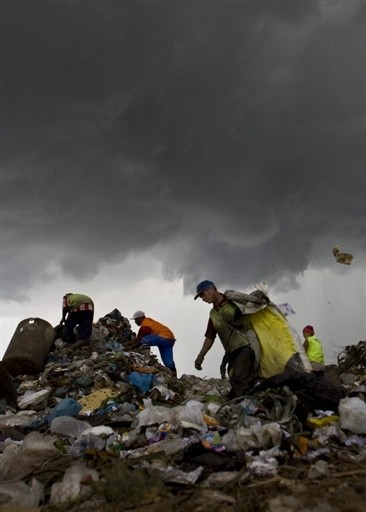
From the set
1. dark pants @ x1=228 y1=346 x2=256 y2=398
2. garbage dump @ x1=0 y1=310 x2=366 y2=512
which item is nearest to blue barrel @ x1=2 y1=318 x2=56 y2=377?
garbage dump @ x1=0 y1=310 x2=366 y2=512

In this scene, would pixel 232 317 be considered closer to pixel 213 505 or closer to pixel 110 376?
pixel 213 505

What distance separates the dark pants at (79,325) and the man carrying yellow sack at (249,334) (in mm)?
6008

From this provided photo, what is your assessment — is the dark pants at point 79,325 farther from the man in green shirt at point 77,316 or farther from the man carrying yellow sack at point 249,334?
the man carrying yellow sack at point 249,334

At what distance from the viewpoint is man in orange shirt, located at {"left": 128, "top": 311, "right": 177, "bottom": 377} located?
10.6 meters

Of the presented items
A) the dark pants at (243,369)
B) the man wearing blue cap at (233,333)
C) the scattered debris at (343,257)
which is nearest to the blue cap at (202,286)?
the man wearing blue cap at (233,333)

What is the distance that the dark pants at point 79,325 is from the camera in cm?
1101

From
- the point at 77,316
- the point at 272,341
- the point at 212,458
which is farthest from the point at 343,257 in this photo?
the point at 77,316

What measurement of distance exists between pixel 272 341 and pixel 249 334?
268mm

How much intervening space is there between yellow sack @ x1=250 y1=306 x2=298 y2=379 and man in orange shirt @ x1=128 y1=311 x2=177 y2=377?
17.4 ft

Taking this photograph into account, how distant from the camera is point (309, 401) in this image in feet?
14.3

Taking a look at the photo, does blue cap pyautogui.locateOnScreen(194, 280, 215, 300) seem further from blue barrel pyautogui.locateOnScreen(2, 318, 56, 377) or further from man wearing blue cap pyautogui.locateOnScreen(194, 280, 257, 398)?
blue barrel pyautogui.locateOnScreen(2, 318, 56, 377)

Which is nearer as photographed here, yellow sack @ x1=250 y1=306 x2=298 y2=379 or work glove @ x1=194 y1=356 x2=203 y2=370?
yellow sack @ x1=250 y1=306 x2=298 y2=379

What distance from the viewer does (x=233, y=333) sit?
5.54m

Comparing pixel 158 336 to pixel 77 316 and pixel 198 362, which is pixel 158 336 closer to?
pixel 77 316
